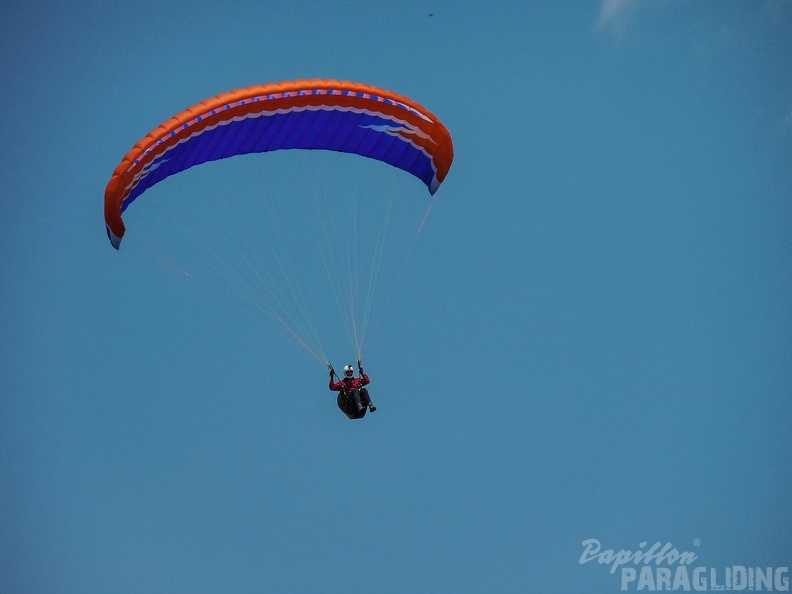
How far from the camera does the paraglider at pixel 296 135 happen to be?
52.1 ft

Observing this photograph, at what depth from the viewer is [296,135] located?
56.6 ft

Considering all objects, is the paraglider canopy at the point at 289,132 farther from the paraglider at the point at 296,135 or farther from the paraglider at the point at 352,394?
the paraglider at the point at 352,394

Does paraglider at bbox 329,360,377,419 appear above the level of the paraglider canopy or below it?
below

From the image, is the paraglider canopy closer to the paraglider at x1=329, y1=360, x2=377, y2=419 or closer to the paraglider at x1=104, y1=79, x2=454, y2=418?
the paraglider at x1=104, y1=79, x2=454, y2=418

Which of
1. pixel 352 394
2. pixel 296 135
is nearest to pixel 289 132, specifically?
pixel 296 135

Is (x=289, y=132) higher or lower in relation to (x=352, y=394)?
higher

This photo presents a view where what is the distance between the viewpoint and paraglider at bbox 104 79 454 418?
15883 millimetres

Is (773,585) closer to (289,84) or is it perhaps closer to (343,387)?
(343,387)

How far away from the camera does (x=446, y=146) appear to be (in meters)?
18.0

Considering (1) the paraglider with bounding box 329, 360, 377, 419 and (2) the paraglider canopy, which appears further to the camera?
(1) the paraglider with bounding box 329, 360, 377, 419

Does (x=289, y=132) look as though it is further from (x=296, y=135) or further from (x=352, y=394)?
(x=352, y=394)

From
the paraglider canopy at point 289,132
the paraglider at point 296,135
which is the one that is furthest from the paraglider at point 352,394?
the paraglider canopy at point 289,132

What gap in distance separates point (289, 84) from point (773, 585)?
25346 mm

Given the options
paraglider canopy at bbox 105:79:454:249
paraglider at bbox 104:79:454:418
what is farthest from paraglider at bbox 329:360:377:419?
paraglider canopy at bbox 105:79:454:249
